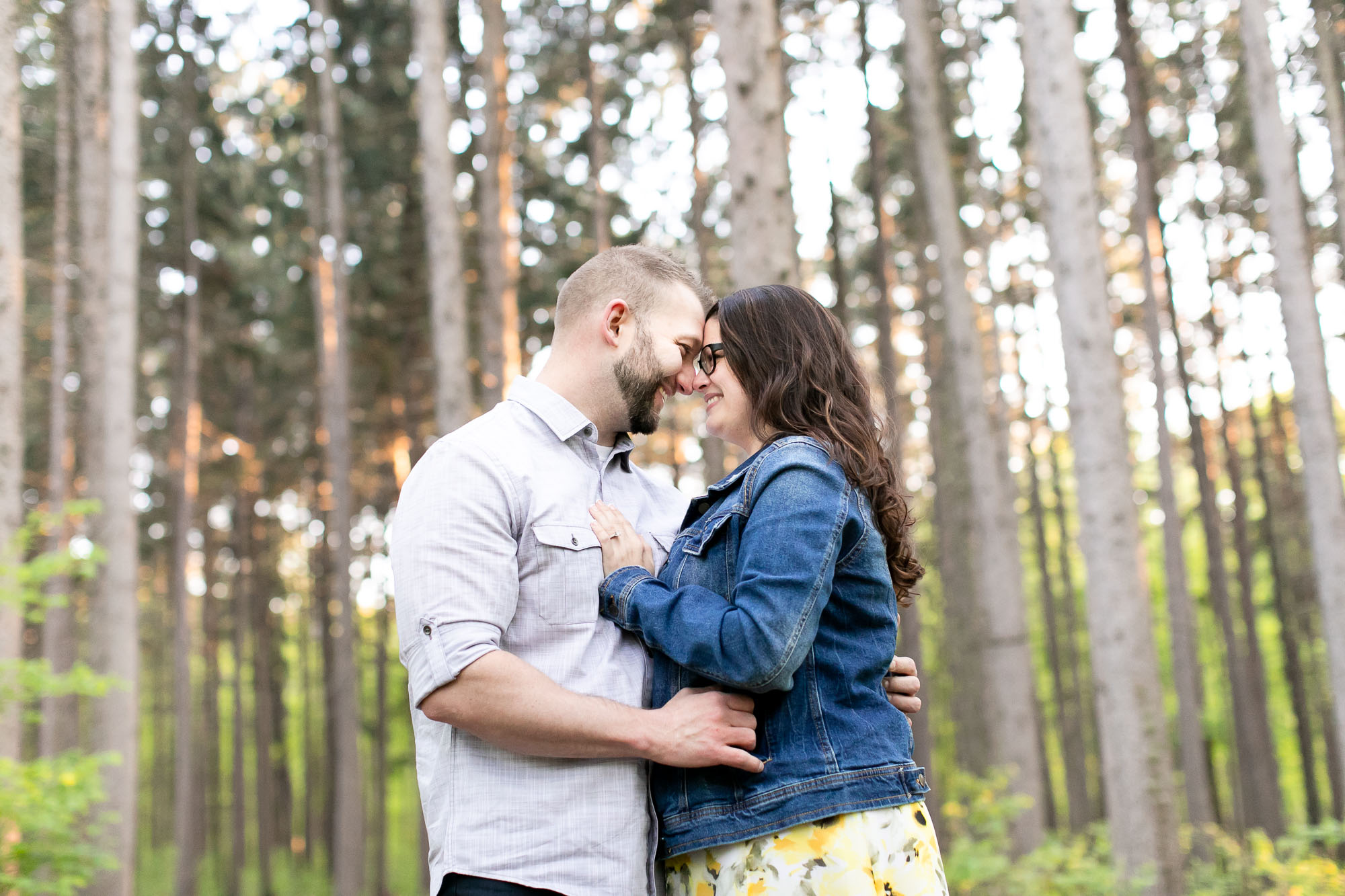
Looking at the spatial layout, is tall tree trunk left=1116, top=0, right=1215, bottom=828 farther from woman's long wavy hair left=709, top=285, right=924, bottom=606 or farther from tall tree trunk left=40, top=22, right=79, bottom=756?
tall tree trunk left=40, top=22, right=79, bottom=756

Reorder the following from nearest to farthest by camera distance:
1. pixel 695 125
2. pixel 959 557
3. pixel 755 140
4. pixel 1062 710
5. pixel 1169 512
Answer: pixel 755 140 < pixel 1169 512 < pixel 959 557 < pixel 695 125 < pixel 1062 710

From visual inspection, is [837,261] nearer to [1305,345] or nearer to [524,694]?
[1305,345]

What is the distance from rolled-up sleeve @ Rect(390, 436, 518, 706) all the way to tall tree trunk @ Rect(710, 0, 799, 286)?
360 cm

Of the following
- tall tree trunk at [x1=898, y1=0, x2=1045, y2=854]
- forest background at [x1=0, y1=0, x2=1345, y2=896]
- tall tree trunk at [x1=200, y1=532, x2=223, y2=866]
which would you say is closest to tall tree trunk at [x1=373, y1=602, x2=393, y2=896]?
forest background at [x1=0, y1=0, x2=1345, y2=896]

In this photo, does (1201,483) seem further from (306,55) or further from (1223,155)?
(306,55)

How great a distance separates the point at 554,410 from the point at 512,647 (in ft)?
2.05

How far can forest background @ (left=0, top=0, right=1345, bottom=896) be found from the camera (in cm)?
738

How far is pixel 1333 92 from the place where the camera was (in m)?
12.4

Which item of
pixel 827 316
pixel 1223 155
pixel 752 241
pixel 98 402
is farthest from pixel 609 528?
pixel 1223 155

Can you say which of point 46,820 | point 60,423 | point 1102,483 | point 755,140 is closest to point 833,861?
point 755,140

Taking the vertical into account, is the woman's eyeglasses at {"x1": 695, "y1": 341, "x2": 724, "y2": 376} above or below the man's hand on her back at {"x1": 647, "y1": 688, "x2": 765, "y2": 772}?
above

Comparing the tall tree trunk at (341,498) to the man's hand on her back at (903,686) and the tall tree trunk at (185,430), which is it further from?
the man's hand on her back at (903,686)

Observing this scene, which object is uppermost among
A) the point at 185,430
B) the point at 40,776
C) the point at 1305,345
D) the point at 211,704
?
the point at 185,430

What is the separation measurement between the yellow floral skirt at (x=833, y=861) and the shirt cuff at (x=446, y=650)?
0.70 metres
